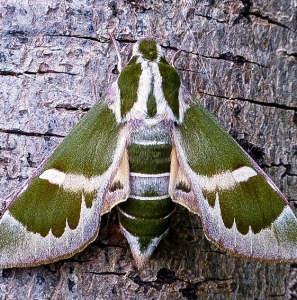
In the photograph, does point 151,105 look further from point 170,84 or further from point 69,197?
point 69,197

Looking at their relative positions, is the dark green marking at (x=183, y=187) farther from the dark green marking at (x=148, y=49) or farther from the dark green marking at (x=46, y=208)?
the dark green marking at (x=148, y=49)

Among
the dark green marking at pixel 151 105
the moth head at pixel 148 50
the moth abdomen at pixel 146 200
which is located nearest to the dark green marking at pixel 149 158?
the moth abdomen at pixel 146 200

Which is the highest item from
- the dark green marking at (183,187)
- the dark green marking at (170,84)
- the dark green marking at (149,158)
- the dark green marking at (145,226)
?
the dark green marking at (170,84)

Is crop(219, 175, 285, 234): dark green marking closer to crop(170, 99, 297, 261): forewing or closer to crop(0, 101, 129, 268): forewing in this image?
crop(170, 99, 297, 261): forewing

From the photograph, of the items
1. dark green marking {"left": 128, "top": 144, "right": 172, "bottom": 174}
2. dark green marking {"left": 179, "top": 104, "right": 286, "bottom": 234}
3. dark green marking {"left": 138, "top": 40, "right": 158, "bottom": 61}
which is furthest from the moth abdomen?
dark green marking {"left": 138, "top": 40, "right": 158, "bottom": 61}

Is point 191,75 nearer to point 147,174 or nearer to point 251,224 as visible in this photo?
point 147,174

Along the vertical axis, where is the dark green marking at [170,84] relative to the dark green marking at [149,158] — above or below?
above
